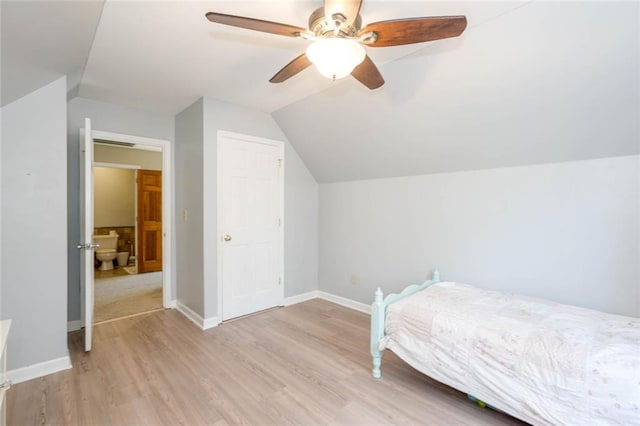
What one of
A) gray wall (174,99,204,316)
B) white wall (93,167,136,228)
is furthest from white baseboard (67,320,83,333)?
white wall (93,167,136,228)

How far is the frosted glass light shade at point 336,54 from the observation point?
58.6 inches

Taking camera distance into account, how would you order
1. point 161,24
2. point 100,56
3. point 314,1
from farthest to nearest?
point 100,56
point 161,24
point 314,1

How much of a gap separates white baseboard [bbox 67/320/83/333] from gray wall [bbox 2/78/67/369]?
102 centimetres

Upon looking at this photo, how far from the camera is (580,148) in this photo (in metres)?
2.21

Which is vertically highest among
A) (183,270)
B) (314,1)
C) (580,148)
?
(314,1)

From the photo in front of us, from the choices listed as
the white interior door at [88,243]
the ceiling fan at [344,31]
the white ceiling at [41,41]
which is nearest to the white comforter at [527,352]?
the ceiling fan at [344,31]

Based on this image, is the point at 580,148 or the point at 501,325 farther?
the point at 580,148

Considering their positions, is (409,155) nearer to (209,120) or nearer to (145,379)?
(209,120)

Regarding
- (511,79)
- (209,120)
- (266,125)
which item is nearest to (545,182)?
(511,79)

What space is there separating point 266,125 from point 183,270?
2.09 meters

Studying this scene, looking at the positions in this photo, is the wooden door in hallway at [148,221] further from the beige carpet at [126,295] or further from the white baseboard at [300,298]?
the white baseboard at [300,298]

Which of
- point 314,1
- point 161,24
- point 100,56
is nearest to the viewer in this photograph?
point 314,1

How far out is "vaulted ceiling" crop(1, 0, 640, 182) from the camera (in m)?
1.75

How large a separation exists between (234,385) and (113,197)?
256 inches
